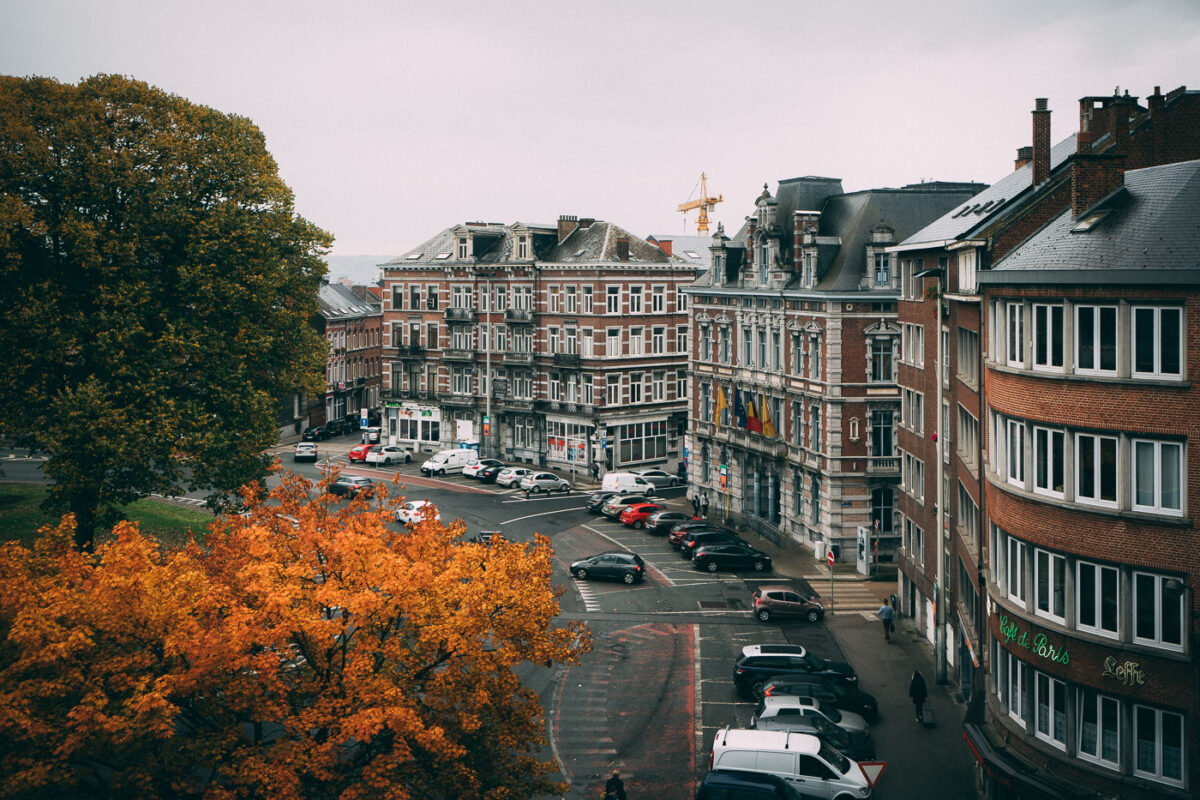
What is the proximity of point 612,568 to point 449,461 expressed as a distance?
31.5 meters

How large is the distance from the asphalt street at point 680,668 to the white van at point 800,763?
5.37 ft

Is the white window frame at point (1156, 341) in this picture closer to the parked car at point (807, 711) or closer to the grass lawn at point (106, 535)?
the parked car at point (807, 711)

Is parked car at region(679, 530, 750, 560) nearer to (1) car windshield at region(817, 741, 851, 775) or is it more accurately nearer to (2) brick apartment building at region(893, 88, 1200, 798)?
(2) brick apartment building at region(893, 88, 1200, 798)

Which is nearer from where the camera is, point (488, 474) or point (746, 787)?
point (746, 787)

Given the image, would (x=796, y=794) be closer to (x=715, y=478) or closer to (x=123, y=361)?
(x=123, y=361)

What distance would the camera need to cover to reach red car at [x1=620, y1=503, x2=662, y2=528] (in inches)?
2411

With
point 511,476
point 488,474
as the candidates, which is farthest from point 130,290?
point 488,474

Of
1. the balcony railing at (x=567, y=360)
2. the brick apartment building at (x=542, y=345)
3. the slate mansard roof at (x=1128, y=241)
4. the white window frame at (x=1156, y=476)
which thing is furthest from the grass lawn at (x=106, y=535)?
the white window frame at (x=1156, y=476)

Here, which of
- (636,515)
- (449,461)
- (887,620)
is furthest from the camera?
(449,461)

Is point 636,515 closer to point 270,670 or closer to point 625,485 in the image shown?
point 625,485

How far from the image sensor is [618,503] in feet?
206

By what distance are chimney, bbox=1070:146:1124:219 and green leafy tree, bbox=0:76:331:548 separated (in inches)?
1133

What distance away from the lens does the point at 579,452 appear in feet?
258

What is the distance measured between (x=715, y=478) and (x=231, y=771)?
163 ft
